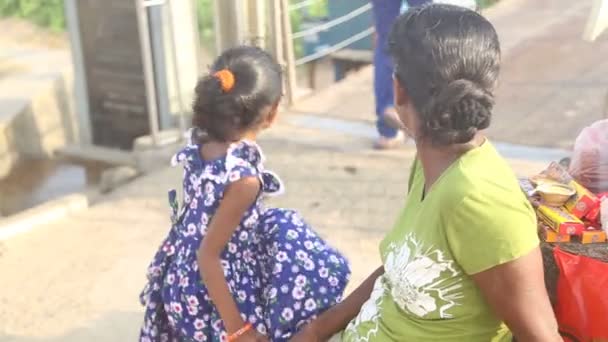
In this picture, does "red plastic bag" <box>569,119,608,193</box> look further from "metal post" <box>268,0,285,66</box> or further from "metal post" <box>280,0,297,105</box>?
"metal post" <box>280,0,297,105</box>

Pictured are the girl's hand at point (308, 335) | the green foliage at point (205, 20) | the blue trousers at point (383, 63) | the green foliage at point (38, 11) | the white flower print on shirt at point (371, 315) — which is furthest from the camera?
the green foliage at point (38, 11)

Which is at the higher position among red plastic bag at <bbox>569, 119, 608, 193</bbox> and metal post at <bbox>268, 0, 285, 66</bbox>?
red plastic bag at <bbox>569, 119, 608, 193</bbox>

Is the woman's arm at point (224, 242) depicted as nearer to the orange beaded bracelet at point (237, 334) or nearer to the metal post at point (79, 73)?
the orange beaded bracelet at point (237, 334)

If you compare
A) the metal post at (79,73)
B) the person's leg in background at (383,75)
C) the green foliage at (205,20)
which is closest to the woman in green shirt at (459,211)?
the person's leg in background at (383,75)

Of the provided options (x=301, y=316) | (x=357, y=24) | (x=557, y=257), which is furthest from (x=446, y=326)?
(x=357, y=24)

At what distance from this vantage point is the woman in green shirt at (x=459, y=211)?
1.40m

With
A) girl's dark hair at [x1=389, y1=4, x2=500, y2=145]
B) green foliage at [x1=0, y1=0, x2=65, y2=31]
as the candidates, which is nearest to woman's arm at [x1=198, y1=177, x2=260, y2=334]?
girl's dark hair at [x1=389, y1=4, x2=500, y2=145]

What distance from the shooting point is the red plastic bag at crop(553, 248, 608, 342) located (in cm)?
152

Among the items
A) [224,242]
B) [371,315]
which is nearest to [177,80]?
[224,242]

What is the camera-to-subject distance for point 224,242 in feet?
6.50

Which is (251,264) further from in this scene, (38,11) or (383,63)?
(38,11)

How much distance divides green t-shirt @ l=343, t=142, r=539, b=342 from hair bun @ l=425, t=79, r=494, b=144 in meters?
0.06

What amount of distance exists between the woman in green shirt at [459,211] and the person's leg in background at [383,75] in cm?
235

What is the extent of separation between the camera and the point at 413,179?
1.77m
